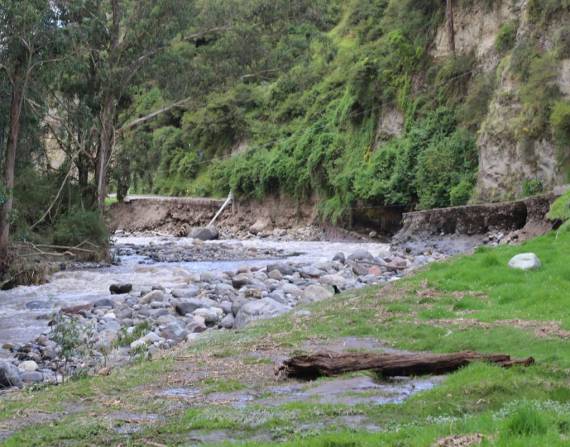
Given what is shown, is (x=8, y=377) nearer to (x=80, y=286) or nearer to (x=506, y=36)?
(x=80, y=286)

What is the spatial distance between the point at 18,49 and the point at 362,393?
19.8 meters

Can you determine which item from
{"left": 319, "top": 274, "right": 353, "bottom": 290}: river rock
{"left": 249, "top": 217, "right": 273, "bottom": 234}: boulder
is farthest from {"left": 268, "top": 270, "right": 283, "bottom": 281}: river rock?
{"left": 249, "top": 217, "right": 273, "bottom": 234}: boulder

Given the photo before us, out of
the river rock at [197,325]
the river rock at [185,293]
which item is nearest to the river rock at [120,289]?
the river rock at [185,293]

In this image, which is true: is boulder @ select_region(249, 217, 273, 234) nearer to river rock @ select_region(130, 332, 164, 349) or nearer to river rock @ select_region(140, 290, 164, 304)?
river rock @ select_region(140, 290, 164, 304)

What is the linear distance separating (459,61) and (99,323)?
2892 centimetres

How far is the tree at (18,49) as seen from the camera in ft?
72.3

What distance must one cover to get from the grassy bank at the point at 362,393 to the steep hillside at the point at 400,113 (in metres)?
16.0

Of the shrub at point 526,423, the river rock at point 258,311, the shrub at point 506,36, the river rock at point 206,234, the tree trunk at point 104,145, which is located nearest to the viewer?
the shrub at point 526,423

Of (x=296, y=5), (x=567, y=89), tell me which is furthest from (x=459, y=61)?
(x=567, y=89)

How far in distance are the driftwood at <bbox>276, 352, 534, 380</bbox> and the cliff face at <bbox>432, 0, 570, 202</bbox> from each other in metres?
20.4

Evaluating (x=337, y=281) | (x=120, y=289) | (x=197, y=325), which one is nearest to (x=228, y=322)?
(x=197, y=325)

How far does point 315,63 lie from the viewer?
55.9 metres

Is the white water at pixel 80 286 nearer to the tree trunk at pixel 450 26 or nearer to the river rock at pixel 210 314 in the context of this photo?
the river rock at pixel 210 314

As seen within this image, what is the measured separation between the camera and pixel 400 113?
4284 centimetres
